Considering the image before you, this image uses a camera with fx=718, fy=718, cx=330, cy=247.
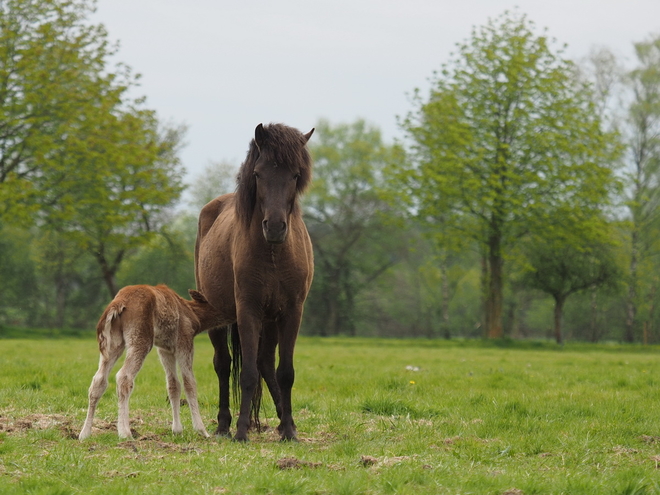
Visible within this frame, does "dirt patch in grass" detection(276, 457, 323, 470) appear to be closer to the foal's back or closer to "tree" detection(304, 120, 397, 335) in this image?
the foal's back

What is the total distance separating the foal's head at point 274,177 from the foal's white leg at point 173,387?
1.71 m

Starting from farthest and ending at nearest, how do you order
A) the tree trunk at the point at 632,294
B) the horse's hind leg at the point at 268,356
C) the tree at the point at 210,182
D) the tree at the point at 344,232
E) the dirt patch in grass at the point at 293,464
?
the tree at the point at 210,182 → the tree at the point at 344,232 → the tree trunk at the point at 632,294 → the horse's hind leg at the point at 268,356 → the dirt patch in grass at the point at 293,464

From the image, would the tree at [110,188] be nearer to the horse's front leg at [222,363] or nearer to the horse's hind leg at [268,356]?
the horse's front leg at [222,363]

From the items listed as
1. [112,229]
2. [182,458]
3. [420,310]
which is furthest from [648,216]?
[182,458]

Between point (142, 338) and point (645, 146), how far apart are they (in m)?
43.9

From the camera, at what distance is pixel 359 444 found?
6.29m

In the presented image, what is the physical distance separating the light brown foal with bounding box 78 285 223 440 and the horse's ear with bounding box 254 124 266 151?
1740 millimetres

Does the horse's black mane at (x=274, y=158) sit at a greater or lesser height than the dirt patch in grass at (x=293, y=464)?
greater

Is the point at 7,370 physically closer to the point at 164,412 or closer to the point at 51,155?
the point at 164,412

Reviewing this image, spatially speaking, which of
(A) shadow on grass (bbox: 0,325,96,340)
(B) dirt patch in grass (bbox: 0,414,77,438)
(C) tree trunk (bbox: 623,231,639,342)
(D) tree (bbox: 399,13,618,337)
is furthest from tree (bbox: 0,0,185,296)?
(C) tree trunk (bbox: 623,231,639,342)

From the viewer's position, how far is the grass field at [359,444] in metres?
4.78

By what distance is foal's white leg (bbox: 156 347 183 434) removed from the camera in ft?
22.9

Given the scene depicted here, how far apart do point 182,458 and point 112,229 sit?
28189 millimetres

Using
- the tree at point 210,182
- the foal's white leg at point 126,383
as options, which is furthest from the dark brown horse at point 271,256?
the tree at point 210,182
